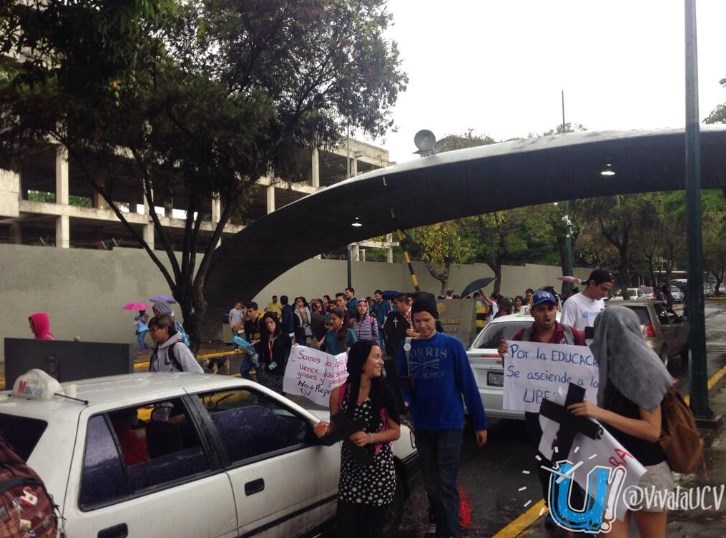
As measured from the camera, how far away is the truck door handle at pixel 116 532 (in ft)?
9.84

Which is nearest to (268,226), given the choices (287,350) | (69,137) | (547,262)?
(69,137)

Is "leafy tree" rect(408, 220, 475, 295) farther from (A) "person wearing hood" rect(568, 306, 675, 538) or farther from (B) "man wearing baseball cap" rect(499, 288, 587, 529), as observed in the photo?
(A) "person wearing hood" rect(568, 306, 675, 538)

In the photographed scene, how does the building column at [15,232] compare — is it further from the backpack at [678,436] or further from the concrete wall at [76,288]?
the backpack at [678,436]

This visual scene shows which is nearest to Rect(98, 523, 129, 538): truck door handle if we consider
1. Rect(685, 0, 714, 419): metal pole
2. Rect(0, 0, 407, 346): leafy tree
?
Rect(685, 0, 714, 419): metal pole

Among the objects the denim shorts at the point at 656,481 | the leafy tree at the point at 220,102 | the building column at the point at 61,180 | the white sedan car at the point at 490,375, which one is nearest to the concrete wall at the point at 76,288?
the leafy tree at the point at 220,102

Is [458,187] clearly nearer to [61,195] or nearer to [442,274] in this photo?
[442,274]

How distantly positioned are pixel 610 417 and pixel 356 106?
12.5m

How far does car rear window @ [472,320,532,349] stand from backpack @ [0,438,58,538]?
651cm

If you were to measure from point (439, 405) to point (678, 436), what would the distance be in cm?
169

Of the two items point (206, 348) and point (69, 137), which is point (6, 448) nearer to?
point (69, 137)

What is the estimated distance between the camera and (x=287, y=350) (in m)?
8.79

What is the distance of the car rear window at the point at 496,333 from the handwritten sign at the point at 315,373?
2.67m

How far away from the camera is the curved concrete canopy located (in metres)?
13.1

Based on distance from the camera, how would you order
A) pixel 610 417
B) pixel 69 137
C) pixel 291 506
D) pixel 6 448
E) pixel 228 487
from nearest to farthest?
pixel 6 448
pixel 610 417
pixel 228 487
pixel 291 506
pixel 69 137
